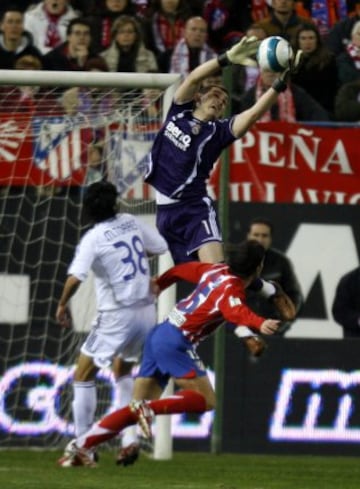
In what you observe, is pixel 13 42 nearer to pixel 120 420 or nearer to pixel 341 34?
pixel 341 34

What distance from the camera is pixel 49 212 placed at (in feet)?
48.2

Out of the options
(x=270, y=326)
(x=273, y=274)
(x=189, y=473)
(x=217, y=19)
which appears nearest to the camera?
(x=270, y=326)

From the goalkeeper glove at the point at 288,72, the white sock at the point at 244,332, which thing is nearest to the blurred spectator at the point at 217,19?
the goalkeeper glove at the point at 288,72

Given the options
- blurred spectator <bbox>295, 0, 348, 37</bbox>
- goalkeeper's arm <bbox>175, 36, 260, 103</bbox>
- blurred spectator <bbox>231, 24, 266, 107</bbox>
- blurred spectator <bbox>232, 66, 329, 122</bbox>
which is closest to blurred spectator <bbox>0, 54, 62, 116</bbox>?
blurred spectator <bbox>232, 66, 329, 122</bbox>

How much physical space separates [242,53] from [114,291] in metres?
2.15

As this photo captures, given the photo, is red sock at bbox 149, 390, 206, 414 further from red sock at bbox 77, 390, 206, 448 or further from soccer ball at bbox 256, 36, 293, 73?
soccer ball at bbox 256, 36, 293, 73

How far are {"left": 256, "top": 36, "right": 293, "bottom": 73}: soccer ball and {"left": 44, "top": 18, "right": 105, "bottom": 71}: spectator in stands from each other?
4847mm

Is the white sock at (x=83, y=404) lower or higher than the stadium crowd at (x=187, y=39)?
lower

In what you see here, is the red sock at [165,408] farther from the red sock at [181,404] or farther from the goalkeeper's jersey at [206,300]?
the goalkeeper's jersey at [206,300]

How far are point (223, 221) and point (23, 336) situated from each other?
195 cm

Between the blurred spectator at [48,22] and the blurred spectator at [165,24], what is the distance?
2.54 feet

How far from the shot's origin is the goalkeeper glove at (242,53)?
38.6 feet

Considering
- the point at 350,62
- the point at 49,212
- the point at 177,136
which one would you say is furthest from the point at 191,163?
the point at 350,62

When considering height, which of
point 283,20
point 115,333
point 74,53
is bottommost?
point 115,333
